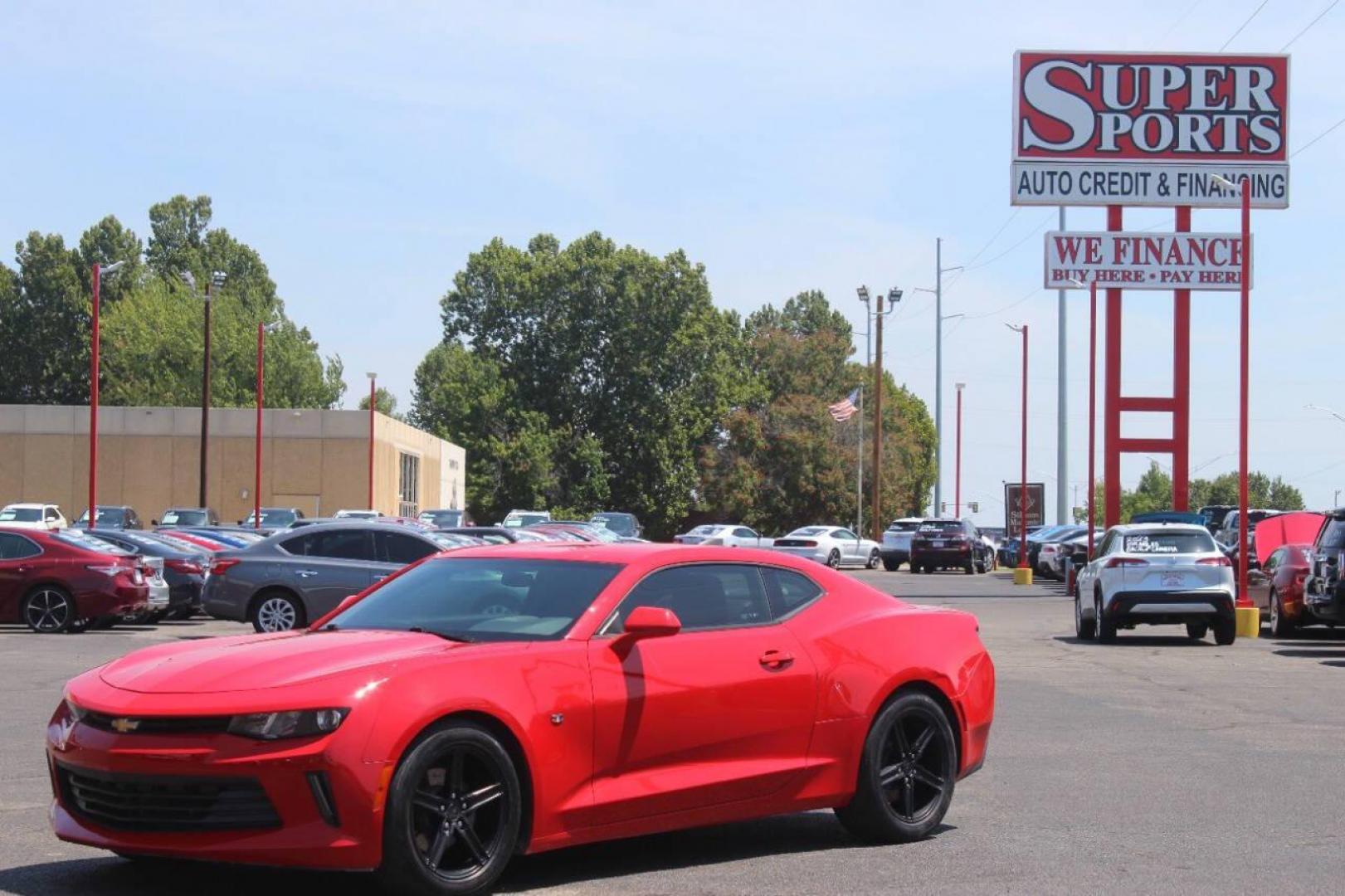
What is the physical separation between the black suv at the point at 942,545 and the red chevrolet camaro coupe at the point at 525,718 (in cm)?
4578

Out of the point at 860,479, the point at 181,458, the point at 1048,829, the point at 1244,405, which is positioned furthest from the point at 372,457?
the point at 1048,829

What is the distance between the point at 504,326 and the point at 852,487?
20.9m

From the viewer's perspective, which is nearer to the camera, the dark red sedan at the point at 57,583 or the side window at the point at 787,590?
the side window at the point at 787,590

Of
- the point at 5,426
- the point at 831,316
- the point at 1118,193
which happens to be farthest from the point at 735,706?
the point at 831,316

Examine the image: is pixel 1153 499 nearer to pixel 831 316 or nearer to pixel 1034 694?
pixel 831 316

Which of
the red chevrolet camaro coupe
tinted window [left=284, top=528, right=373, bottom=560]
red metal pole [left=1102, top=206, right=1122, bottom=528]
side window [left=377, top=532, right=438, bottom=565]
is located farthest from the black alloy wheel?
red metal pole [left=1102, top=206, right=1122, bottom=528]

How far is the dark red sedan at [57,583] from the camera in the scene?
23.0 meters

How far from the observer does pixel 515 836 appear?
6.94 m

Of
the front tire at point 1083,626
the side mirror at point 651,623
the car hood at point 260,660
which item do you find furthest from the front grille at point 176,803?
the front tire at point 1083,626

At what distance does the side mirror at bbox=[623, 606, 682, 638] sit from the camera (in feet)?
23.8

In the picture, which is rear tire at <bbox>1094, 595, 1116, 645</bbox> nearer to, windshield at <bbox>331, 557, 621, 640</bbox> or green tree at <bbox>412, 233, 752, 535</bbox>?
windshield at <bbox>331, 557, 621, 640</bbox>

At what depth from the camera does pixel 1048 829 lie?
29.5ft

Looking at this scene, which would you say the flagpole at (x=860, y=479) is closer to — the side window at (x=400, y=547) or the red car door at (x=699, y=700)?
the side window at (x=400, y=547)

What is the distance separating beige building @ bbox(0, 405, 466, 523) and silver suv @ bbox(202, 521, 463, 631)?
5291cm
